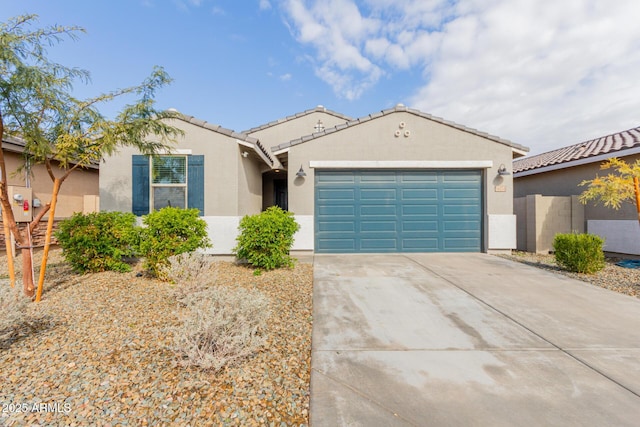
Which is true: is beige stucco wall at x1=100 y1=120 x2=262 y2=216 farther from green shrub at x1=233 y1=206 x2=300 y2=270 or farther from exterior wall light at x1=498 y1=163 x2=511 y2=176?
exterior wall light at x1=498 y1=163 x2=511 y2=176

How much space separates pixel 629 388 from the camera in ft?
7.60

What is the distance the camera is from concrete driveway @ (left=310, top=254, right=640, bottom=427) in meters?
2.06

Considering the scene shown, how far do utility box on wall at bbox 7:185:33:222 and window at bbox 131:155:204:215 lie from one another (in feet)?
12.7

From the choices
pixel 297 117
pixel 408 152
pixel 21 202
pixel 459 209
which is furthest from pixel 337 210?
pixel 21 202

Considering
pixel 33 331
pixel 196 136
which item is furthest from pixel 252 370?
pixel 196 136

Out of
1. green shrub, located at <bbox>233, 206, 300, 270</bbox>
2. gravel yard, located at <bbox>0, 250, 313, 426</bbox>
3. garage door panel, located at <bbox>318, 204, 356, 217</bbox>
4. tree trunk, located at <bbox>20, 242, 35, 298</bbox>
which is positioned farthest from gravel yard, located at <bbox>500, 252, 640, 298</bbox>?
tree trunk, located at <bbox>20, 242, 35, 298</bbox>

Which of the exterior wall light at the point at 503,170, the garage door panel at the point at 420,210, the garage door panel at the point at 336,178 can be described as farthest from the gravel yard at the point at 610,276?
the garage door panel at the point at 336,178

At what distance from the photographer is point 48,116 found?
436cm

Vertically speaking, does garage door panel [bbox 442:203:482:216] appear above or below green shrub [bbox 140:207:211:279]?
above

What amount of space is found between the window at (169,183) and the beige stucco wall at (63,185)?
134 inches

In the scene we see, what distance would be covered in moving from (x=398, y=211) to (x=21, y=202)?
11210 millimetres

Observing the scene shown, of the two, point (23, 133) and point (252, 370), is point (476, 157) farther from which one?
point (23, 133)

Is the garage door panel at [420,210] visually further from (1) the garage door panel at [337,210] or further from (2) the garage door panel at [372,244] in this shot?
(1) the garage door panel at [337,210]

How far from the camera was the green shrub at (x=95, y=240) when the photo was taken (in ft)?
18.3
